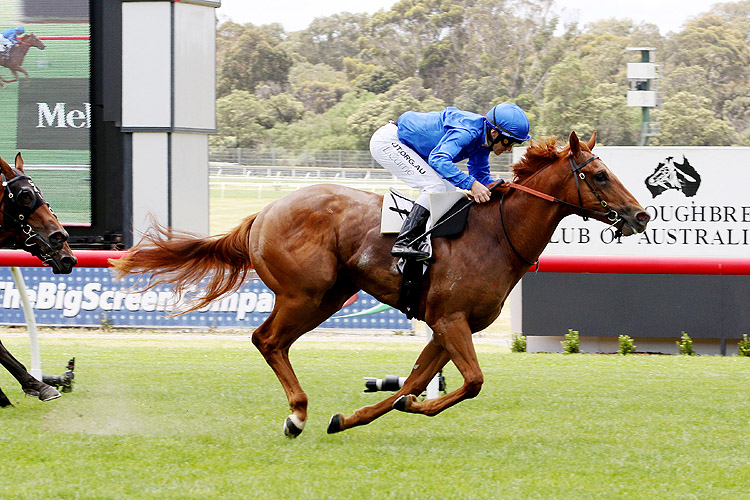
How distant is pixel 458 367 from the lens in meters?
4.70

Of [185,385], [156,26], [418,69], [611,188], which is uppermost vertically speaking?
[418,69]

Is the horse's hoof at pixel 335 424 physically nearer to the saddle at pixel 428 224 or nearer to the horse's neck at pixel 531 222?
the saddle at pixel 428 224

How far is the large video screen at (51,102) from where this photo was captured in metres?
9.04

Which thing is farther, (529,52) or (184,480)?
(529,52)

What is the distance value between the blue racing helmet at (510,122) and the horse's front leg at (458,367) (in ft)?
3.14

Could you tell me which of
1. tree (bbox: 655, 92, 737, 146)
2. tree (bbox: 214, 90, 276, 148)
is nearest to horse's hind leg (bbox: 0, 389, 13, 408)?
tree (bbox: 214, 90, 276, 148)

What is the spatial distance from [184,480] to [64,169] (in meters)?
5.79

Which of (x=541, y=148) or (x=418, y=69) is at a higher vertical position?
(x=418, y=69)

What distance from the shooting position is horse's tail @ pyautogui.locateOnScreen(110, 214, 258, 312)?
5.38 metres

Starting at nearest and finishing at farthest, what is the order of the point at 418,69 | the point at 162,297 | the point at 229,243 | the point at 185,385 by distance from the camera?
1. the point at 229,243
2. the point at 185,385
3. the point at 162,297
4. the point at 418,69

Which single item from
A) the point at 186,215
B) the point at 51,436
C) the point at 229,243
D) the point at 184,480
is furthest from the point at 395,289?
the point at 186,215

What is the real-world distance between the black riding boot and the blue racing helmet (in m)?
0.55

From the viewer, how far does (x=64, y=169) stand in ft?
29.9

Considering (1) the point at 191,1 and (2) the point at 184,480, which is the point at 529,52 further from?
(2) the point at 184,480
